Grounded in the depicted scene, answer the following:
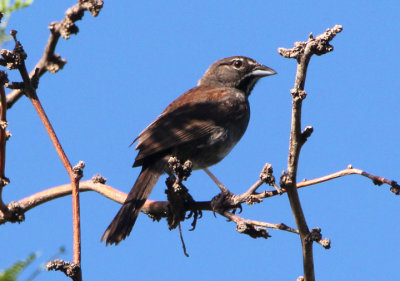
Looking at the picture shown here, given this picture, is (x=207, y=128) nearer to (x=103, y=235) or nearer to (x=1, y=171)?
(x=103, y=235)

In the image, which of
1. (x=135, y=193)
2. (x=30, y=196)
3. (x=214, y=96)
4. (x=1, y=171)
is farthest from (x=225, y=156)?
(x=1, y=171)

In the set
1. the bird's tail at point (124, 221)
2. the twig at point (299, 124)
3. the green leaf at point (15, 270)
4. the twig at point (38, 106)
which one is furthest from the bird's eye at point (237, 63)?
the green leaf at point (15, 270)

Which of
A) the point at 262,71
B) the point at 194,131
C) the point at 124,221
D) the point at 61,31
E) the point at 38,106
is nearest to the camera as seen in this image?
the point at 61,31

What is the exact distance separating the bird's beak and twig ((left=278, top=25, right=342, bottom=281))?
4.36 meters

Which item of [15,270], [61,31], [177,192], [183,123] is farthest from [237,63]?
[15,270]

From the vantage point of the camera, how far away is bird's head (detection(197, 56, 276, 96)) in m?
6.98

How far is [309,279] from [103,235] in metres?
2.31

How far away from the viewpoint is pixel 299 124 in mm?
2420

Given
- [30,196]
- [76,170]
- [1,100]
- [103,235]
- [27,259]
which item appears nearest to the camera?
[27,259]

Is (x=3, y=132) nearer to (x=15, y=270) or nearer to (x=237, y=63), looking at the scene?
A: (x=15, y=270)

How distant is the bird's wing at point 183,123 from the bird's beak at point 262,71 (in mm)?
491

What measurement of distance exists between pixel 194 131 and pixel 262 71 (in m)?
1.71

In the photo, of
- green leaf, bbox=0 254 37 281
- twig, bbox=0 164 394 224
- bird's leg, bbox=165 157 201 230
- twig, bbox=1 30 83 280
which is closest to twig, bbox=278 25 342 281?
twig, bbox=0 164 394 224

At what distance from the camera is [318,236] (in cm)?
253
